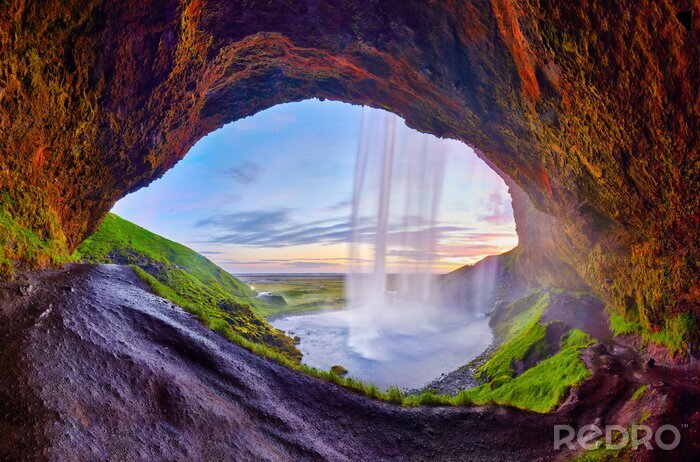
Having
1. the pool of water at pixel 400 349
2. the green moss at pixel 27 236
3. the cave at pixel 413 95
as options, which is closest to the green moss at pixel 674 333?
the cave at pixel 413 95

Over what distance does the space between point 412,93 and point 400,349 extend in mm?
26980

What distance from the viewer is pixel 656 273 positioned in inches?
541

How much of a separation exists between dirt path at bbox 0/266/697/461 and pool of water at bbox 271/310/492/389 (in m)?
14.6

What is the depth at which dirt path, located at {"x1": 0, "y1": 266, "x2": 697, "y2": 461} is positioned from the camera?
222 inches

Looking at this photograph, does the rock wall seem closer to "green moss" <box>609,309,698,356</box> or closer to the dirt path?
"green moss" <box>609,309,698,356</box>

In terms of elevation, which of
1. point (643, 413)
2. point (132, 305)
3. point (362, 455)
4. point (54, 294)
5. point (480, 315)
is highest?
point (54, 294)

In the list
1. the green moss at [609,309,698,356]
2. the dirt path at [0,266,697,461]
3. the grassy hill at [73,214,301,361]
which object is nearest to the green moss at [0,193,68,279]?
the dirt path at [0,266,697,461]

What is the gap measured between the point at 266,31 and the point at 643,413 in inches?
846

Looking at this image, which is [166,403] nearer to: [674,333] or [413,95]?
[674,333]

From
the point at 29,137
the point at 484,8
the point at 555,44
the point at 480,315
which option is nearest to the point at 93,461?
the point at 29,137

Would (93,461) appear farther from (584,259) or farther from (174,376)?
(584,259)

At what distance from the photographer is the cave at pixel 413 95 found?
9062mm

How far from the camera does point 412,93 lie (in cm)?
2073

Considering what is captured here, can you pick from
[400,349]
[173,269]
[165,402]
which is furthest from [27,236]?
[400,349]
